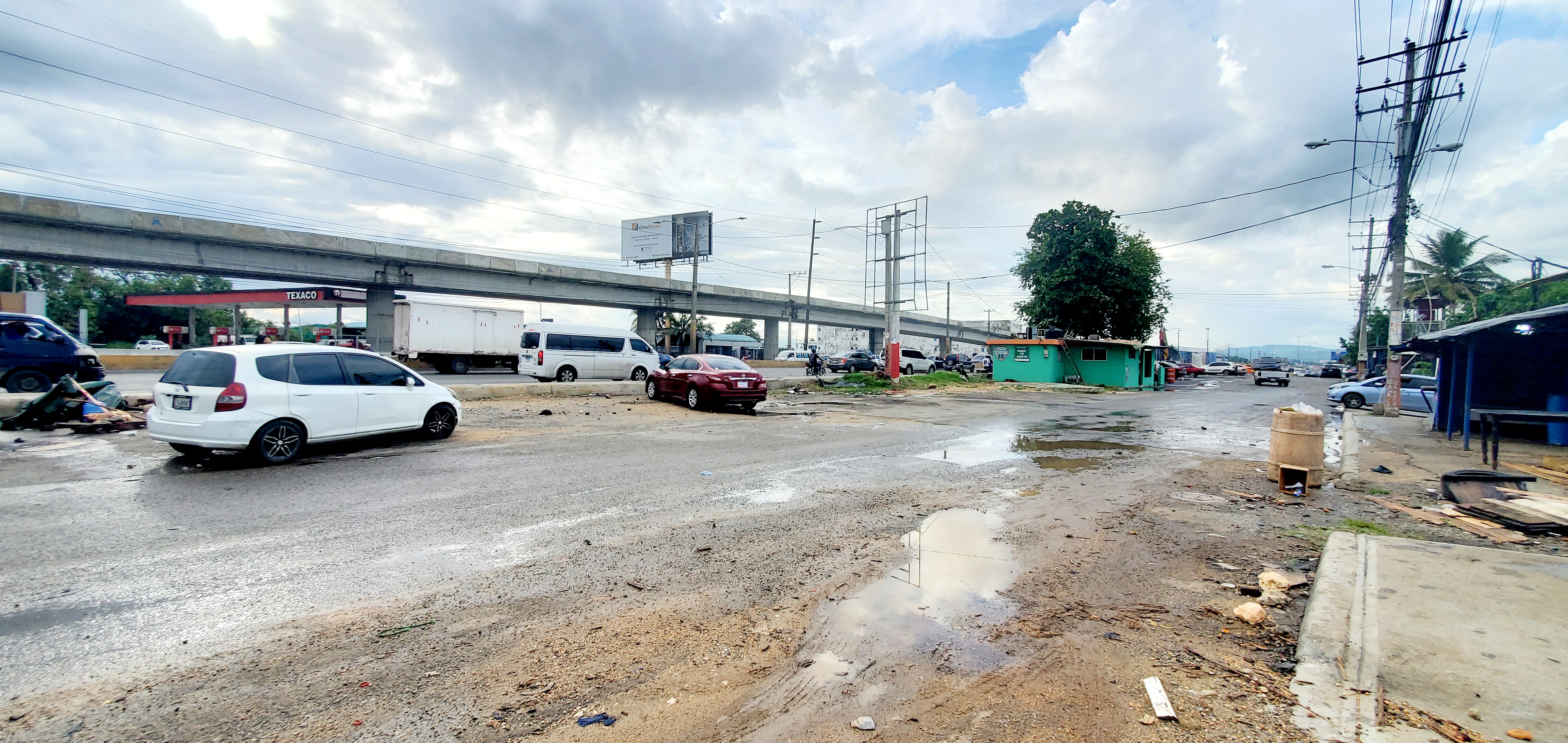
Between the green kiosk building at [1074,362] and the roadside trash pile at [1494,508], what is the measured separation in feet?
98.7

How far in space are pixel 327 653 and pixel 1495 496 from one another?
34.5 feet

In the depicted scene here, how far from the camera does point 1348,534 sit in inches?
213

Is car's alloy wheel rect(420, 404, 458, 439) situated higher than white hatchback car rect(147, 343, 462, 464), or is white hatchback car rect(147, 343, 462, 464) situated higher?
white hatchback car rect(147, 343, 462, 464)

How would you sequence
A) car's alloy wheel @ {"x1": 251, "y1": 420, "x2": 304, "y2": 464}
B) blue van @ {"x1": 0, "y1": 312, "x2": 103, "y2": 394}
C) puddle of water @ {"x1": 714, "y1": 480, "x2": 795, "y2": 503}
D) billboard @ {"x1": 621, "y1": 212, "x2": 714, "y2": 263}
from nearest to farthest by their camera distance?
puddle of water @ {"x1": 714, "y1": 480, "x2": 795, "y2": 503} < car's alloy wheel @ {"x1": 251, "y1": 420, "x2": 304, "y2": 464} < blue van @ {"x1": 0, "y1": 312, "x2": 103, "y2": 394} < billboard @ {"x1": 621, "y1": 212, "x2": 714, "y2": 263}

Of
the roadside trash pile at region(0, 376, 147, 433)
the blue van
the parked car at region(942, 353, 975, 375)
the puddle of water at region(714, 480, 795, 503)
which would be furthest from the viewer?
the parked car at region(942, 353, 975, 375)

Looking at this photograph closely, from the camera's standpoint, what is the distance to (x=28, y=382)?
43.5 feet

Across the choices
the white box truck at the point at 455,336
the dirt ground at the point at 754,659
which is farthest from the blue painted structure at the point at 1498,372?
the white box truck at the point at 455,336

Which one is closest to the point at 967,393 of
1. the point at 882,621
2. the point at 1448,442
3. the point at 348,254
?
the point at 1448,442

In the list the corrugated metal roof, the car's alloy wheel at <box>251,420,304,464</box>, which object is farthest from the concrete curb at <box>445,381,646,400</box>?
the corrugated metal roof

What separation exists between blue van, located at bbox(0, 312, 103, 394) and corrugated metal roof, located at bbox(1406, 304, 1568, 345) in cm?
2558

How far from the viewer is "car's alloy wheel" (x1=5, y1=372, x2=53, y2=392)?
42.8ft

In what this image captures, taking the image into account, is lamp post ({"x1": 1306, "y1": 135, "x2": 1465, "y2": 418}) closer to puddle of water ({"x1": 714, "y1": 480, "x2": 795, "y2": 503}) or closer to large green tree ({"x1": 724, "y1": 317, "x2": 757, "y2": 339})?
puddle of water ({"x1": 714, "y1": 480, "x2": 795, "y2": 503})

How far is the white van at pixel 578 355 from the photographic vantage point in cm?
2206

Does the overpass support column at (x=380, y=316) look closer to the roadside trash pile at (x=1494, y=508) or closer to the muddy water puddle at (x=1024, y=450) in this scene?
the muddy water puddle at (x=1024, y=450)
